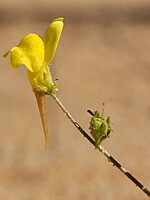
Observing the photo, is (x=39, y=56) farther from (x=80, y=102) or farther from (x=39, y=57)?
(x=80, y=102)

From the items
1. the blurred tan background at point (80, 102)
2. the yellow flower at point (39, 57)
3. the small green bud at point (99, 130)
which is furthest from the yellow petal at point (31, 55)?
the blurred tan background at point (80, 102)

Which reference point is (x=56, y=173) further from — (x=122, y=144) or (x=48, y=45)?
(x=48, y=45)

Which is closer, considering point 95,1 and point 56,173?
point 56,173

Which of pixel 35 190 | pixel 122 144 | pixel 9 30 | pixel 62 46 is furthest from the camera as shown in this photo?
pixel 9 30

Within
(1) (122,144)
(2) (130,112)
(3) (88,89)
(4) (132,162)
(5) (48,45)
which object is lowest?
(5) (48,45)

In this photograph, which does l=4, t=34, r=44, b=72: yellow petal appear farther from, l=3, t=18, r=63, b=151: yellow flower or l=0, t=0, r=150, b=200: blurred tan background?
l=0, t=0, r=150, b=200: blurred tan background

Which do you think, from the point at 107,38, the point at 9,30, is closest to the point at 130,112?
the point at 107,38
